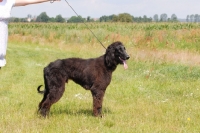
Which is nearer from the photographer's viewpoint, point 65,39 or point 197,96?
point 197,96

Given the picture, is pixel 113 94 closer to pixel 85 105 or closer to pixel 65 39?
pixel 85 105

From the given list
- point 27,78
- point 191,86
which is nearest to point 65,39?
point 27,78

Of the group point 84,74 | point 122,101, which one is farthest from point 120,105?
point 84,74

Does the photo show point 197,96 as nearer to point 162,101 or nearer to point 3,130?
point 162,101

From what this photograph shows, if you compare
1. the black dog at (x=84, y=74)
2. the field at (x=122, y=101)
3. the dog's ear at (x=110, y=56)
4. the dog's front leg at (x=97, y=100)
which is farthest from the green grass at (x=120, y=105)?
the dog's ear at (x=110, y=56)

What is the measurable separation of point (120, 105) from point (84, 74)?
1595mm

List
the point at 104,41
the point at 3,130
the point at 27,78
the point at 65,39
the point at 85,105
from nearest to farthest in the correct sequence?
the point at 3,130
the point at 85,105
the point at 27,78
the point at 104,41
the point at 65,39

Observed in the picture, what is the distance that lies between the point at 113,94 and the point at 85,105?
1519mm

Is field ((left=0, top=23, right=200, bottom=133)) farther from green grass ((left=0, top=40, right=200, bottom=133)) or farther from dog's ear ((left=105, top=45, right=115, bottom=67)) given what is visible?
dog's ear ((left=105, top=45, right=115, bottom=67))

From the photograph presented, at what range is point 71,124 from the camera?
636 centimetres

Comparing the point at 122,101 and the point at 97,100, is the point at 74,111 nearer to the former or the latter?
the point at 97,100

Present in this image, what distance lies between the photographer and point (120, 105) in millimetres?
8117

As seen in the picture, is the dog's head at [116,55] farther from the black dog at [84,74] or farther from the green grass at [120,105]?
the green grass at [120,105]

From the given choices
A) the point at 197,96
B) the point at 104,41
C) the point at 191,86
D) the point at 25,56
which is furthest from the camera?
the point at 104,41
